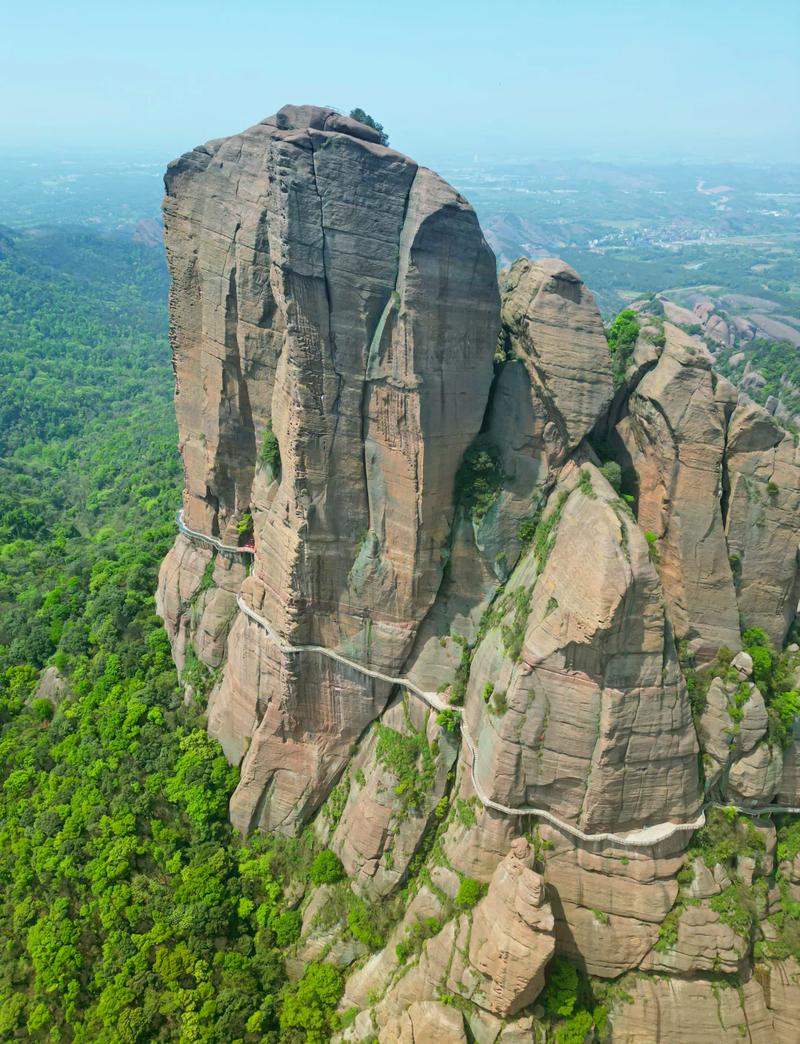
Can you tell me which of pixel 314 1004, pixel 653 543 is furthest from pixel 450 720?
pixel 314 1004

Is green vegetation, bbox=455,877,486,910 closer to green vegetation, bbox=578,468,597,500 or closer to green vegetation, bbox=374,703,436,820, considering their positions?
green vegetation, bbox=374,703,436,820

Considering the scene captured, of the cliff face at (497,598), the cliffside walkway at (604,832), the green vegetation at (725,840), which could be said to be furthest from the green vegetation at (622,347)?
the green vegetation at (725,840)

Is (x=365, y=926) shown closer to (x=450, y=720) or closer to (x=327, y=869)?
(x=327, y=869)

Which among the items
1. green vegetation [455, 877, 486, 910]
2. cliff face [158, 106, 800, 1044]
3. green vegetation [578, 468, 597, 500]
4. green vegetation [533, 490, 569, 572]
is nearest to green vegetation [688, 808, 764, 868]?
cliff face [158, 106, 800, 1044]

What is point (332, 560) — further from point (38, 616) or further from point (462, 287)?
point (38, 616)

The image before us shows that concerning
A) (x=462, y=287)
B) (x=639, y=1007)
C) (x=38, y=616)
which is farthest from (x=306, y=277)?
(x=38, y=616)
